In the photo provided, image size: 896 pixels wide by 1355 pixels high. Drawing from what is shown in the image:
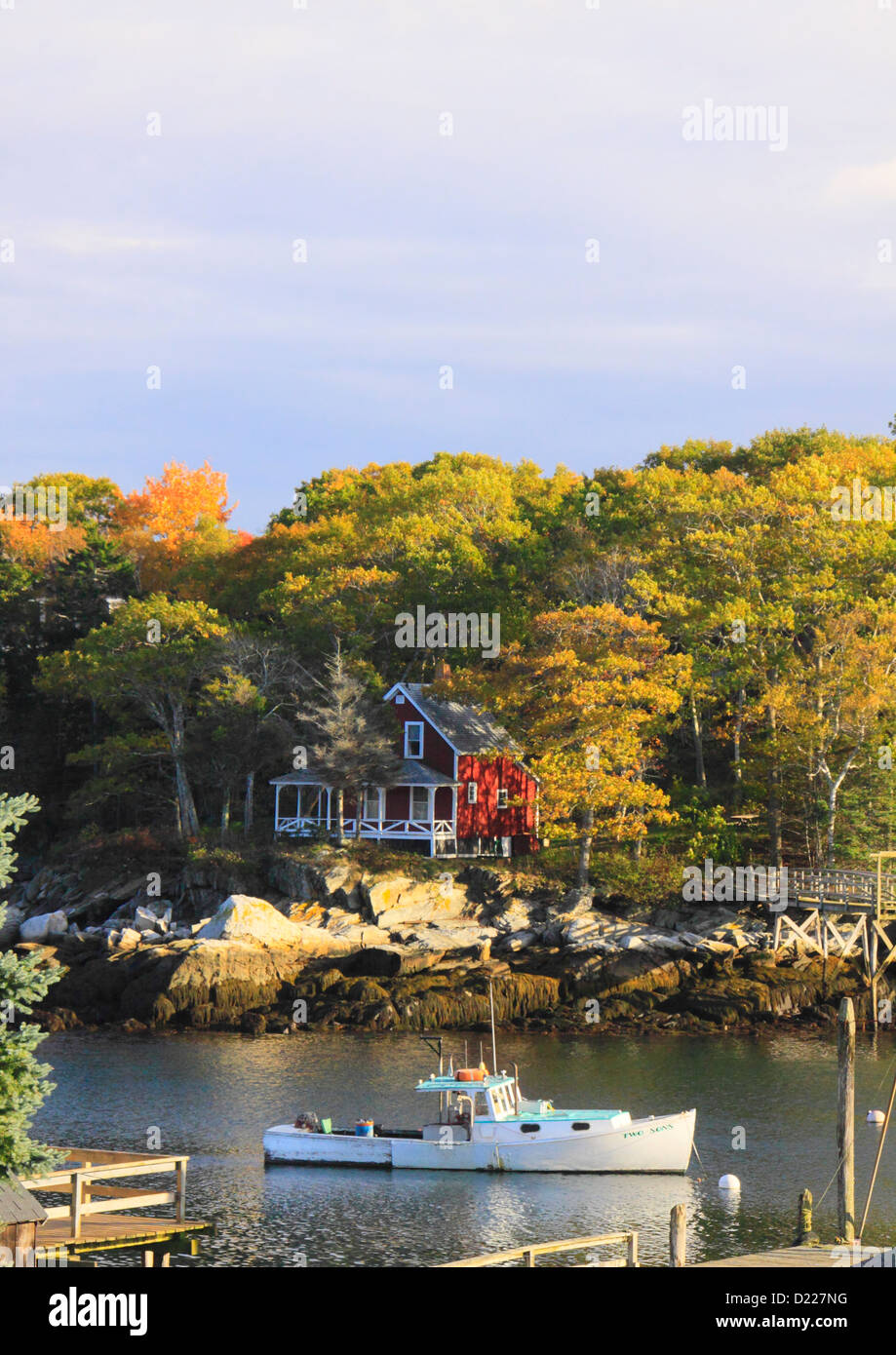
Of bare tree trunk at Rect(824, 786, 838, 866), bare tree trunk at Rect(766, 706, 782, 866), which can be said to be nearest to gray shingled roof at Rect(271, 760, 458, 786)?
bare tree trunk at Rect(766, 706, 782, 866)

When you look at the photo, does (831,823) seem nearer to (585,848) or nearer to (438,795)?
(585,848)

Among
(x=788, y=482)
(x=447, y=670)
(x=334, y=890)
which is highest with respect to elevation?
(x=788, y=482)

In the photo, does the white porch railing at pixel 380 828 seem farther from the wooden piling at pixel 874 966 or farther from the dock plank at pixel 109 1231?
the dock plank at pixel 109 1231

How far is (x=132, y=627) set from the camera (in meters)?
58.3

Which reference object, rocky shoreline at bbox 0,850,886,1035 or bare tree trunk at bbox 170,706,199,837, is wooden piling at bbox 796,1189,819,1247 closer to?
rocky shoreline at bbox 0,850,886,1035

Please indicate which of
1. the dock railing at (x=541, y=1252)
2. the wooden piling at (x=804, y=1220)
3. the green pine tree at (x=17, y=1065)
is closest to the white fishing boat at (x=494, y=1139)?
the wooden piling at (x=804, y=1220)

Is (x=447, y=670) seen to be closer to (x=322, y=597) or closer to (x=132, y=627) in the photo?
(x=322, y=597)

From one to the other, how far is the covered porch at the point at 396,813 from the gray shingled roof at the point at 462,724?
1.74 m

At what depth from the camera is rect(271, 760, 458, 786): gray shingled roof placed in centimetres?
5637

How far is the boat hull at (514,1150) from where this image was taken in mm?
29797

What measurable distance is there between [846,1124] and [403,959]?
24211mm

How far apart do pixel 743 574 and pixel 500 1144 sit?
31116 mm

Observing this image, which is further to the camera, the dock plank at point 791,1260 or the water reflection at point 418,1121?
the water reflection at point 418,1121
